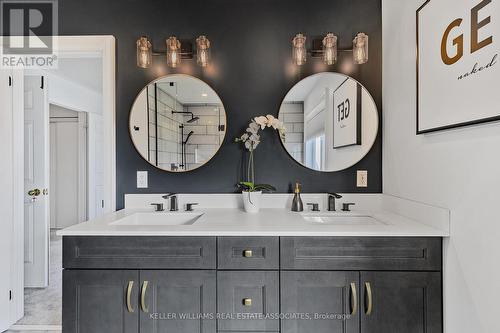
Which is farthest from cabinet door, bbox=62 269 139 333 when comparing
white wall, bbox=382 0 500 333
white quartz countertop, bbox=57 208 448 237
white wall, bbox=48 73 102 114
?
white wall, bbox=48 73 102 114

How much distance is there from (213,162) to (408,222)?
1.25 meters

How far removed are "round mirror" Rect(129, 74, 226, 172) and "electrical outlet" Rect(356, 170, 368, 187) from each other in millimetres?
979

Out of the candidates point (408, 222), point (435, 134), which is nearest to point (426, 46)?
point (435, 134)

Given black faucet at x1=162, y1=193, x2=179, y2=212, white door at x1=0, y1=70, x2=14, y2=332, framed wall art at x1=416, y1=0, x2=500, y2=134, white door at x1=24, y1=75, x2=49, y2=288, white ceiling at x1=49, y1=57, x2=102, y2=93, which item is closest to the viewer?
framed wall art at x1=416, y1=0, x2=500, y2=134

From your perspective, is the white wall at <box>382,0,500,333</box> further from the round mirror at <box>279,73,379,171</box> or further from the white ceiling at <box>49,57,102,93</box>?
the white ceiling at <box>49,57,102,93</box>

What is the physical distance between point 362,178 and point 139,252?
148 centimetres

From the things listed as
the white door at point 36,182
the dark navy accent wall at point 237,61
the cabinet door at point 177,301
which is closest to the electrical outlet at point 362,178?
the dark navy accent wall at point 237,61

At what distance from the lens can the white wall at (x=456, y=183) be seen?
1.09 meters

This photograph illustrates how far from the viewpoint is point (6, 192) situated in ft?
7.00

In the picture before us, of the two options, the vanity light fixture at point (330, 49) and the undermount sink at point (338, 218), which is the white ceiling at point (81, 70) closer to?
the vanity light fixture at point (330, 49)

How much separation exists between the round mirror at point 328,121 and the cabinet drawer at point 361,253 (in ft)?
2.36

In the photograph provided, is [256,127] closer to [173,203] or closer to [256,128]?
[256,128]

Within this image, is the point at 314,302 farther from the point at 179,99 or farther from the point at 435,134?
the point at 179,99

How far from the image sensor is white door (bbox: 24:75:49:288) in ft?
8.86
